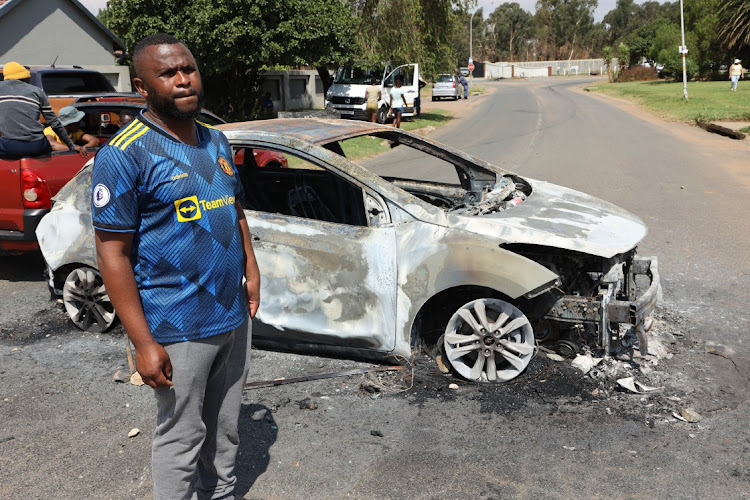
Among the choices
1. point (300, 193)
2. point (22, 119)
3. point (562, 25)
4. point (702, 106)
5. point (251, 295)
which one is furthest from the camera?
point (562, 25)

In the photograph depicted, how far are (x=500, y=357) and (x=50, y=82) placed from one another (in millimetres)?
10966

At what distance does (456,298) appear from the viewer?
433 centimetres

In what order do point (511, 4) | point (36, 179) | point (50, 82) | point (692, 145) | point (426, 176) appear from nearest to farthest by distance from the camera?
point (36, 179) → point (50, 82) → point (426, 176) → point (692, 145) → point (511, 4)

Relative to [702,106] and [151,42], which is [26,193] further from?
[702,106]

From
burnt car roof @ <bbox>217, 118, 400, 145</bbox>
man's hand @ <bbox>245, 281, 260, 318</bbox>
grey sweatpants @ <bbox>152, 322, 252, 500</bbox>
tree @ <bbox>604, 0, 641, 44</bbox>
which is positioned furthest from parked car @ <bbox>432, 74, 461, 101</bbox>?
tree @ <bbox>604, 0, 641, 44</bbox>

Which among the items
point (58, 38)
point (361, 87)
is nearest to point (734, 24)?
point (361, 87)

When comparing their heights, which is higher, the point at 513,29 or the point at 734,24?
the point at 513,29

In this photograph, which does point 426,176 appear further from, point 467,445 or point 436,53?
point 436,53

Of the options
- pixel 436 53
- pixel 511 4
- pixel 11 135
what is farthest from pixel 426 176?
pixel 511 4

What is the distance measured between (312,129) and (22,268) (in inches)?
162

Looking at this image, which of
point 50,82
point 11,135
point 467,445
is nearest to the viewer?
point 467,445

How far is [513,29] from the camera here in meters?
123

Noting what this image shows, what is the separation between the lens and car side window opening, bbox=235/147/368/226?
5148mm

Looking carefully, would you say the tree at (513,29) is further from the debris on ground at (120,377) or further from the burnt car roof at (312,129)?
the debris on ground at (120,377)
